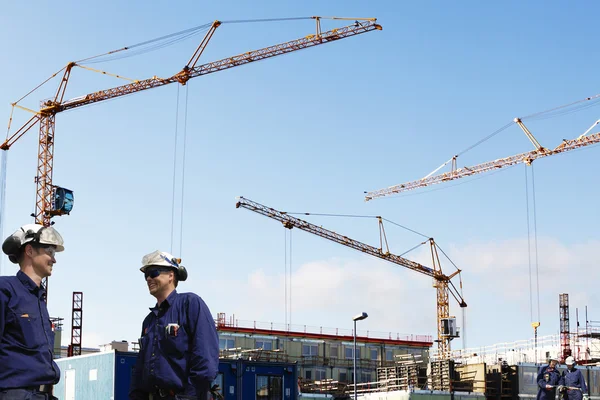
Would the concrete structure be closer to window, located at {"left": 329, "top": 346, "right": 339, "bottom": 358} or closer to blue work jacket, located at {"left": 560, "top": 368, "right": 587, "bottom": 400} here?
window, located at {"left": 329, "top": 346, "right": 339, "bottom": 358}

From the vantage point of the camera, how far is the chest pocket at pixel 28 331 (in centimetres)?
753

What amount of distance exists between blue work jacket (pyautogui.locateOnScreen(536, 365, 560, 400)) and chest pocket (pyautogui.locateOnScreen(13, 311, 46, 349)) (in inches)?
739

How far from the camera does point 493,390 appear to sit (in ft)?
204

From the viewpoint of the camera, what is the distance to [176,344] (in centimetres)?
812

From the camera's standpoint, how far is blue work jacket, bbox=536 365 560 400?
23906mm

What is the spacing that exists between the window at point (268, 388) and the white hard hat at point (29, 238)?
25988 mm

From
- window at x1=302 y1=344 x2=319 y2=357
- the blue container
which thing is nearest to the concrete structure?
window at x1=302 y1=344 x2=319 y2=357

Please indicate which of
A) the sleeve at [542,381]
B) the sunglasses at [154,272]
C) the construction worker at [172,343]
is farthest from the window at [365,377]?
the sunglasses at [154,272]

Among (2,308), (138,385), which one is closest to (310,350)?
(138,385)

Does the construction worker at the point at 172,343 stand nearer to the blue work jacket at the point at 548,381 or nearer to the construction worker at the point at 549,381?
the construction worker at the point at 549,381

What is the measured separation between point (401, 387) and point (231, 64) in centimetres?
5197

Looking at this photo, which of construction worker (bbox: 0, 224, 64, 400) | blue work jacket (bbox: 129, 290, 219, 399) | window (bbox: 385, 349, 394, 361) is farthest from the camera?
window (bbox: 385, 349, 394, 361)

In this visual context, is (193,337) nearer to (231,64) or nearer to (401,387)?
(401,387)

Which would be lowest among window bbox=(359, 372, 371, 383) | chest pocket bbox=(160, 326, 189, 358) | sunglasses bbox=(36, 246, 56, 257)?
window bbox=(359, 372, 371, 383)
